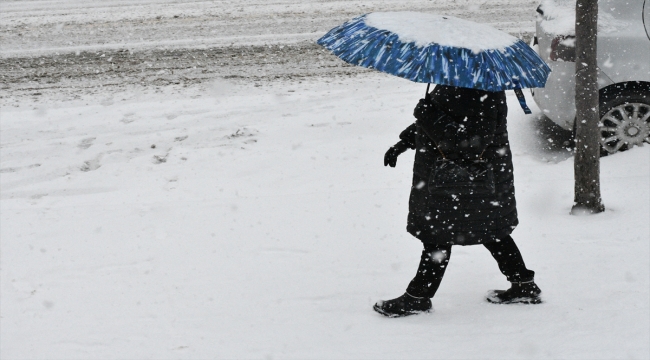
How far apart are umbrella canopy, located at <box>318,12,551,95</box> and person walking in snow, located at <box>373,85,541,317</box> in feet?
0.80

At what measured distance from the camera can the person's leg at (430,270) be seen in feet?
11.9

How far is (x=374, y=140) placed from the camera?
6.73 m

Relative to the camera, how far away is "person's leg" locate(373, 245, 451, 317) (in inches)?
143

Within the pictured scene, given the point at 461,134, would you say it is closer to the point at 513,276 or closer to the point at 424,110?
the point at 424,110

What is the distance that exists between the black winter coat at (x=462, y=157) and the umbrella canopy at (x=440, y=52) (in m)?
0.24

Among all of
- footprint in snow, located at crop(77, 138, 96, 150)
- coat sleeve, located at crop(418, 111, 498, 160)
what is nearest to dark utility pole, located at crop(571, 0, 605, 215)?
coat sleeve, located at crop(418, 111, 498, 160)

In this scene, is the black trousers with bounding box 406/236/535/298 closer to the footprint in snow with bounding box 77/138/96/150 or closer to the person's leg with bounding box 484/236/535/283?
the person's leg with bounding box 484/236/535/283

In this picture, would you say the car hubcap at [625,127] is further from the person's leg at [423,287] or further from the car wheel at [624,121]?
the person's leg at [423,287]

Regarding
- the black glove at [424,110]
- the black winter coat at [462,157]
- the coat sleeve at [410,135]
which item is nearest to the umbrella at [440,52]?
the black winter coat at [462,157]

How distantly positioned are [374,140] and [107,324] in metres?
3.56

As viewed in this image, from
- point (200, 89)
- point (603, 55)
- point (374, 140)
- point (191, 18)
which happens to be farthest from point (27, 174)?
point (191, 18)

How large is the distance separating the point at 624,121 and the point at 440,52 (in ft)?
11.2

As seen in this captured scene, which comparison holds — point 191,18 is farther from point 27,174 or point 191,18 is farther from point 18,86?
point 27,174

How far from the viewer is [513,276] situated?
378cm
